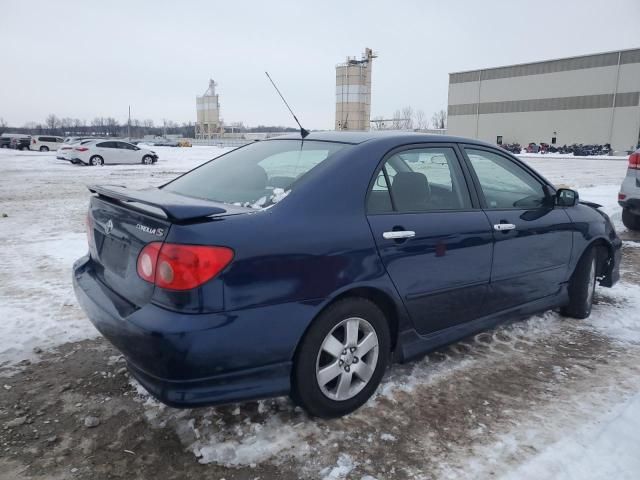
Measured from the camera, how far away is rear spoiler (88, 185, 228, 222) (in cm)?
235

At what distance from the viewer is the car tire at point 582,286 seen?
4.41 m

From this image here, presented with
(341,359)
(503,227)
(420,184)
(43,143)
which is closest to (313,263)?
(341,359)

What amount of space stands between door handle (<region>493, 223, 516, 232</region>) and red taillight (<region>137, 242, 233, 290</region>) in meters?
2.03

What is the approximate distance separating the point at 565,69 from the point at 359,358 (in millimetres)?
65916

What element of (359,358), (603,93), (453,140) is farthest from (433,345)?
(603,93)

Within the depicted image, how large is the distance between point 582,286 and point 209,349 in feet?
11.6

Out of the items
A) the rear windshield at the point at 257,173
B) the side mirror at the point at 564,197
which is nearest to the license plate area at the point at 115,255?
the rear windshield at the point at 257,173

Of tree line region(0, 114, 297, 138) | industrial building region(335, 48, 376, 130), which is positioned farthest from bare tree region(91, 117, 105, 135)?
industrial building region(335, 48, 376, 130)

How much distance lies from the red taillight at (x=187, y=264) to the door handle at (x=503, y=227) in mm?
2033

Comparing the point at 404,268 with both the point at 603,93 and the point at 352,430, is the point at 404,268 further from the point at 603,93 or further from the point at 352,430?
the point at 603,93

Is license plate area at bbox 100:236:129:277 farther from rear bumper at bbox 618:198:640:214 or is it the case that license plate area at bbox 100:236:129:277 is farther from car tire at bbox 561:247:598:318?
rear bumper at bbox 618:198:640:214

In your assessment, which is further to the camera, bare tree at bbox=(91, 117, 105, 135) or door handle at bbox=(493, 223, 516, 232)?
bare tree at bbox=(91, 117, 105, 135)

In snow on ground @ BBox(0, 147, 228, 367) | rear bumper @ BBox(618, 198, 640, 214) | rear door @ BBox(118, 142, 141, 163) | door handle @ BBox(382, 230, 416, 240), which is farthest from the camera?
rear door @ BBox(118, 142, 141, 163)

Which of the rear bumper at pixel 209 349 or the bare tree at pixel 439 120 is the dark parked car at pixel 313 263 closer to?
the rear bumper at pixel 209 349
